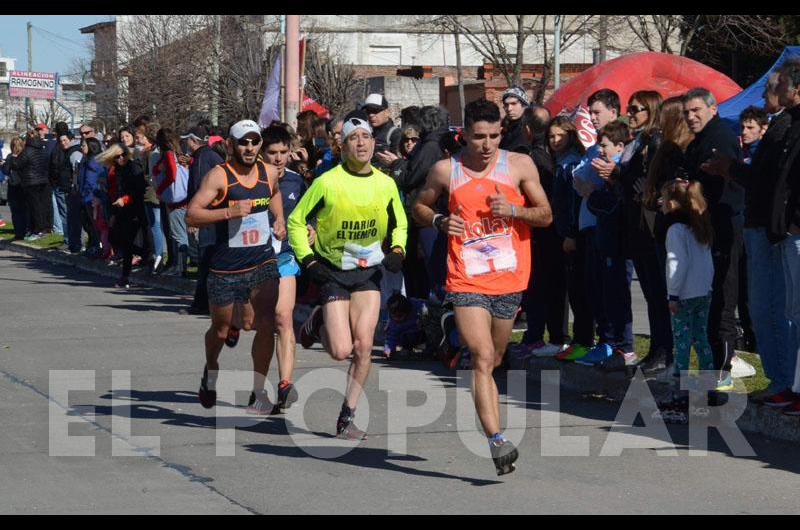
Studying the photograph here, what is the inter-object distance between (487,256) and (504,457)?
119 cm

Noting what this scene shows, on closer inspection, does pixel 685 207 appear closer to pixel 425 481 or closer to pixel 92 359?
pixel 425 481

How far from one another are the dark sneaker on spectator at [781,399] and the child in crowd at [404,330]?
12.6ft

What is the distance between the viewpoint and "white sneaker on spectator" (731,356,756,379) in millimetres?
10078

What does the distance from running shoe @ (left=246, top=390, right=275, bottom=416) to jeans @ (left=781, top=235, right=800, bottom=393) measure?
11.4ft

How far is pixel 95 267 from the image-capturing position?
22328 millimetres

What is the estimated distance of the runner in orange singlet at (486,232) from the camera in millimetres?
Result: 7895

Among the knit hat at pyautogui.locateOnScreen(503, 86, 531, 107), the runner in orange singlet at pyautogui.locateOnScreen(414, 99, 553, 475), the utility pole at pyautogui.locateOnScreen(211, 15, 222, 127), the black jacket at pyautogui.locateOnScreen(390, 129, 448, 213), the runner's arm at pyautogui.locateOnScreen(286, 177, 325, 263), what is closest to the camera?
the runner in orange singlet at pyautogui.locateOnScreen(414, 99, 553, 475)

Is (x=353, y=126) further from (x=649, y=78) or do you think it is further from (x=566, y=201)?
(x=649, y=78)

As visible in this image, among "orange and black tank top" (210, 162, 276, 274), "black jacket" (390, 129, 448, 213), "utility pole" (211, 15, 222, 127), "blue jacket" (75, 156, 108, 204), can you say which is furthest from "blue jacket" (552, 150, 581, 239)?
"utility pole" (211, 15, 222, 127)

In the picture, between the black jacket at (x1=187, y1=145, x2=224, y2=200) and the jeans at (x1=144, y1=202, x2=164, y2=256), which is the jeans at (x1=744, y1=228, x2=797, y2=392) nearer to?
the black jacket at (x1=187, y1=145, x2=224, y2=200)

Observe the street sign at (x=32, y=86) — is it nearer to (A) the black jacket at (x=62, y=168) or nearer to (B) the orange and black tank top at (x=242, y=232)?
(A) the black jacket at (x=62, y=168)

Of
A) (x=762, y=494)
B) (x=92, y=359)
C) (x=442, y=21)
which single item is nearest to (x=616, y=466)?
(x=762, y=494)

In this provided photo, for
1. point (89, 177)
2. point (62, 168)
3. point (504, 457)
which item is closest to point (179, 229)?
point (89, 177)

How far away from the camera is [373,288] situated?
29.8 ft
